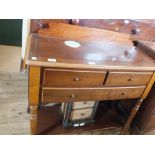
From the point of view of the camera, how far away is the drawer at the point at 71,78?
0.91 meters

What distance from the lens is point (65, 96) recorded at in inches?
40.4

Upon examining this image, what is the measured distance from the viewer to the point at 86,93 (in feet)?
3.46

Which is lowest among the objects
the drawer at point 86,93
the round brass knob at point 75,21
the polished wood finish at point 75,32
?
the drawer at point 86,93

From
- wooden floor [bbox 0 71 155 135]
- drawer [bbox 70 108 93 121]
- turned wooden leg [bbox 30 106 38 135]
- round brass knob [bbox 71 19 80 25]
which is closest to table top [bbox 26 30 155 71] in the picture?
round brass knob [bbox 71 19 80 25]

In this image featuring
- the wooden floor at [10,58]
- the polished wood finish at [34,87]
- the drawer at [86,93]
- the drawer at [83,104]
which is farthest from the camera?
the wooden floor at [10,58]

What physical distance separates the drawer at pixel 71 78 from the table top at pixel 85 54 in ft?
0.17

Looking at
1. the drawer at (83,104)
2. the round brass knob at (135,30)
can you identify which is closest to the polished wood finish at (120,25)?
the round brass knob at (135,30)

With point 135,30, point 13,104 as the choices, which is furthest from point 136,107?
point 13,104

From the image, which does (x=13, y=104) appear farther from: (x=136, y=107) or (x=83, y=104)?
(x=136, y=107)

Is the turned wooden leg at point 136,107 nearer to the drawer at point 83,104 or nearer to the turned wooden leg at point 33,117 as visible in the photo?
the drawer at point 83,104

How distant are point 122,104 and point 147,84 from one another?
1.62 ft

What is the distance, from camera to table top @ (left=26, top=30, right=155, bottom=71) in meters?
0.88
